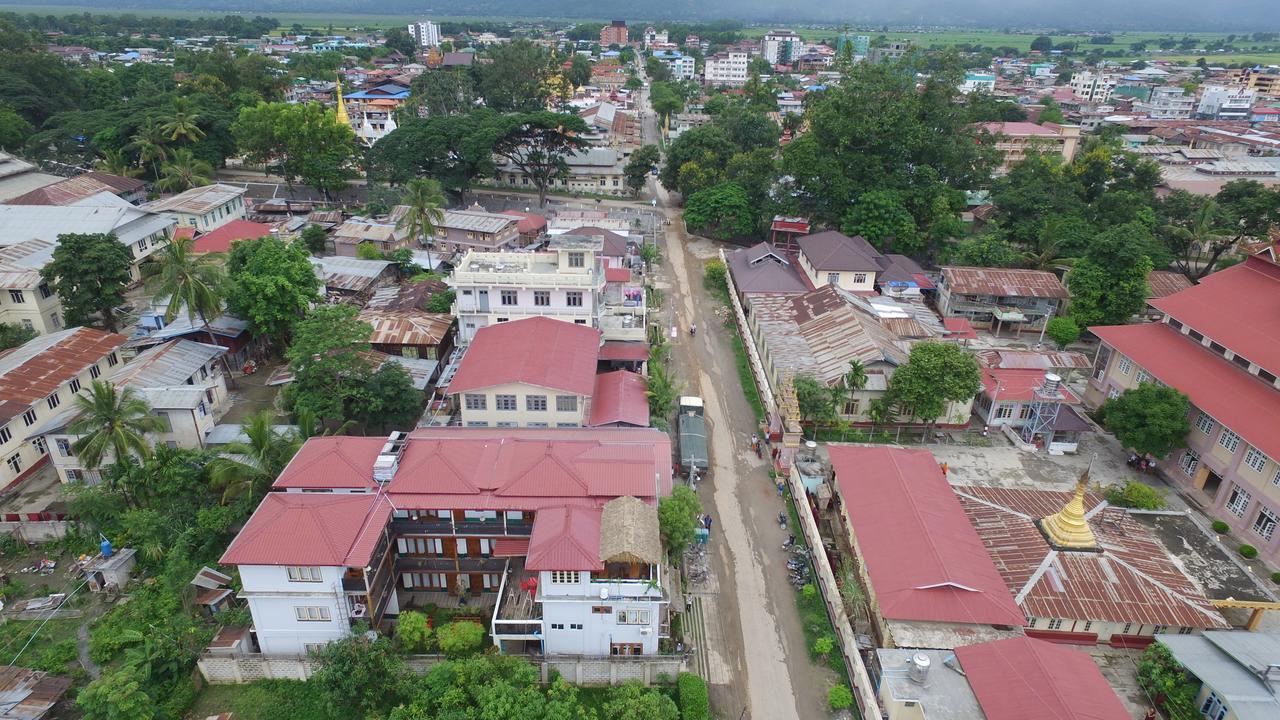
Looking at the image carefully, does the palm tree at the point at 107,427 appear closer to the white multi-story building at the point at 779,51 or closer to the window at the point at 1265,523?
the window at the point at 1265,523

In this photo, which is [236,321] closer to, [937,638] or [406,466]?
[406,466]

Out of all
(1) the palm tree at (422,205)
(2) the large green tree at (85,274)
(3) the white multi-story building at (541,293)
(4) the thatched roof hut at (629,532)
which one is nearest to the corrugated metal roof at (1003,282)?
(3) the white multi-story building at (541,293)

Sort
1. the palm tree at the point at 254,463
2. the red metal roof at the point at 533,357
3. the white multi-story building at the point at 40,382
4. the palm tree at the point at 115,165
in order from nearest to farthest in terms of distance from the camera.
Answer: the palm tree at the point at 254,463, the white multi-story building at the point at 40,382, the red metal roof at the point at 533,357, the palm tree at the point at 115,165

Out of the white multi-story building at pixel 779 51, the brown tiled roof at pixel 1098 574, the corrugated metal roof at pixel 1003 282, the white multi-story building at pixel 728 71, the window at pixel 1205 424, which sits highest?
the white multi-story building at pixel 779 51

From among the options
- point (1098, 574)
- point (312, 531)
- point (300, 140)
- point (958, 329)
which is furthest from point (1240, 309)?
point (300, 140)

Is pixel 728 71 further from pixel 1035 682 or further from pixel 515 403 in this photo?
pixel 1035 682

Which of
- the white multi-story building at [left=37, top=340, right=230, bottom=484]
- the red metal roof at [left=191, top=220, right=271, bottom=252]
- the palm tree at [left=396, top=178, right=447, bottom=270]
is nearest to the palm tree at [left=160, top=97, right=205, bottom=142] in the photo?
the red metal roof at [left=191, top=220, right=271, bottom=252]

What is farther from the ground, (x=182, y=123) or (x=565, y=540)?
(x=182, y=123)
